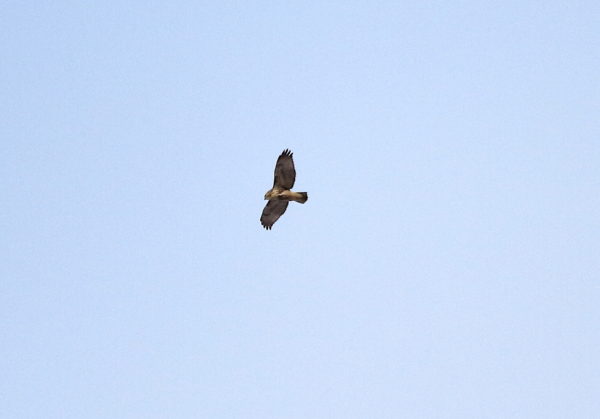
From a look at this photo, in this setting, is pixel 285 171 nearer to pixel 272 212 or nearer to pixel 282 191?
pixel 282 191

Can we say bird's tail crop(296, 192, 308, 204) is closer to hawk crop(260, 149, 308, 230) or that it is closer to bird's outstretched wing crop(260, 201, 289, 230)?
hawk crop(260, 149, 308, 230)

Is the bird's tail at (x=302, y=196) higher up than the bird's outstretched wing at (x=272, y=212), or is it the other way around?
the bird's outstretched wing at (x=272, y=212)

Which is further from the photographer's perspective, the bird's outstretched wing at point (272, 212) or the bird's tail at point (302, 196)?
the bird's outstretched wing at point (272, 212)

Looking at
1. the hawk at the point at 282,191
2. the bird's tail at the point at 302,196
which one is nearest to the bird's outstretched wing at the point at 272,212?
the hawk at the point at 282,191

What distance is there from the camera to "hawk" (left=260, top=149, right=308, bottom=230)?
59156 millimetres

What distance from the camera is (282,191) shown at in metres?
60.0

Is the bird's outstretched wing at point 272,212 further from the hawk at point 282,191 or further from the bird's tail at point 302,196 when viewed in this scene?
the bird's tail at point 302,196

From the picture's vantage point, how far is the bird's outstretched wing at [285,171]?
59.1 meters

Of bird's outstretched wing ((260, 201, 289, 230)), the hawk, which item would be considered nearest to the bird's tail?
the hawk

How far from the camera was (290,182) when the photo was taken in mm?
59812

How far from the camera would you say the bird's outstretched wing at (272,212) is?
2406 inches

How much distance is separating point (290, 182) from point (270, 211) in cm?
272

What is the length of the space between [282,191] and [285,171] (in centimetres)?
126

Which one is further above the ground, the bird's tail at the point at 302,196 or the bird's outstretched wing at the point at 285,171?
the bird's outstretched wing at the point at 285,171
